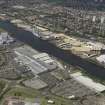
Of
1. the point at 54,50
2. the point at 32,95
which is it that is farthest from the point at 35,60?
the point at 32,95

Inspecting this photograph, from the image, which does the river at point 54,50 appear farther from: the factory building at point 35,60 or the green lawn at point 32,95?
the green lawn at point 32,95

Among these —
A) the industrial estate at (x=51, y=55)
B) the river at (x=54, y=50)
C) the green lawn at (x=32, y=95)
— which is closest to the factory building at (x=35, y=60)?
the industrial estate at (x=51, y=55)

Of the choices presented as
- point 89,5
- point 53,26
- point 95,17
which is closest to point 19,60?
point 53,26

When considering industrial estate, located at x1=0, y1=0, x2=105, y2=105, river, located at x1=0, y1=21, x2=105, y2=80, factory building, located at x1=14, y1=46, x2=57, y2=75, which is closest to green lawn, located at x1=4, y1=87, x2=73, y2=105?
industrial estate, located at x1=0, y1=0, x2=105, y2=105

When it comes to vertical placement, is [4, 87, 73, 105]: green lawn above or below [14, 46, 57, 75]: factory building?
below

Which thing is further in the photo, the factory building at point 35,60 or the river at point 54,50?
the river at point 54,50

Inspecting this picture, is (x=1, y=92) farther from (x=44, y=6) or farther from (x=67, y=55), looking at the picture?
(x=44, y=6)

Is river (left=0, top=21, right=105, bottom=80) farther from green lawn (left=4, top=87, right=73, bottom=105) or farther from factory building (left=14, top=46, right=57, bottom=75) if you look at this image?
green lawn (left=4, top=87, right=73, bottom=105)
